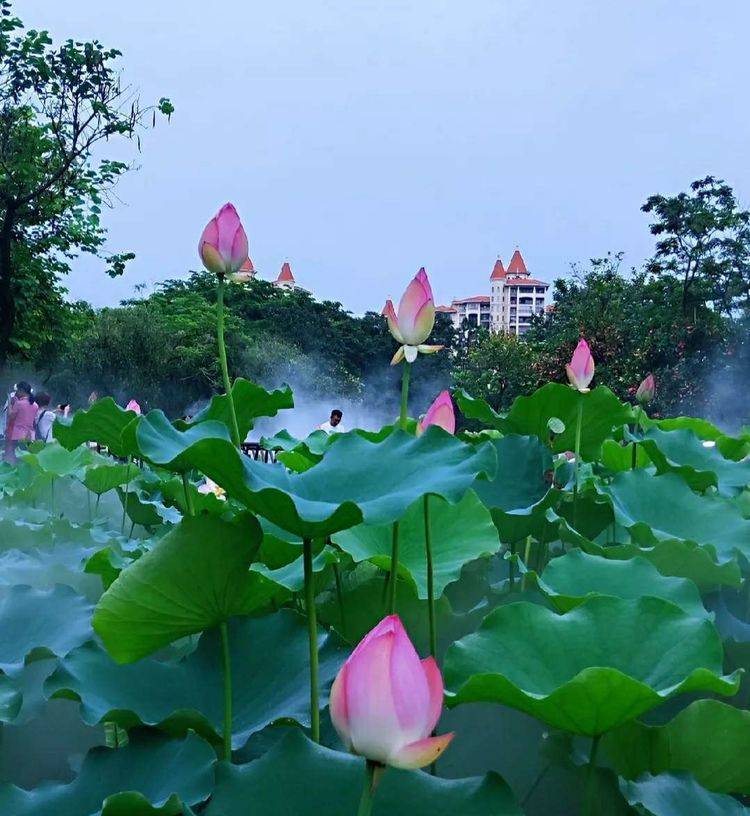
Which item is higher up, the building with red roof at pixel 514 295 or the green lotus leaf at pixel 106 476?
the building with red roof at pixel 514 295

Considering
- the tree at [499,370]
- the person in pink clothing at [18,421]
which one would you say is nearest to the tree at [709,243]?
the tree at [499,370]

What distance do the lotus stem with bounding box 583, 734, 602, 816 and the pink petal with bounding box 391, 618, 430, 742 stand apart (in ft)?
0.43

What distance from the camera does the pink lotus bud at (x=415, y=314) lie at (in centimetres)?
73

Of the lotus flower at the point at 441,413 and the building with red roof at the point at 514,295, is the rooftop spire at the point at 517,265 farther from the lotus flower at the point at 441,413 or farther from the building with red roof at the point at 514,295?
the lotus flower at the point at 441,413

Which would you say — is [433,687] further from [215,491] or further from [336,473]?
[215,491]

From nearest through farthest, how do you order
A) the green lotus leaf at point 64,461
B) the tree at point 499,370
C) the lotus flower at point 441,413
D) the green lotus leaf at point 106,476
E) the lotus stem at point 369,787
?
1. the lotus stem at point 369,787
2. the lotus flower at point 441,413
3. the green lotus leaf at point 106,476
4. the green lotus leaf at point 64,461
5. the tree at point 499,370

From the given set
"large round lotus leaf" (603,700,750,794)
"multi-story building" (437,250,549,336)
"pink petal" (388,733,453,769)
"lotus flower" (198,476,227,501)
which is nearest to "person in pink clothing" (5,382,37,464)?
"lotus flower" (198,476,227,501)

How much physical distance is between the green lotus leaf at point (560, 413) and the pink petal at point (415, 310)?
0.84 feet

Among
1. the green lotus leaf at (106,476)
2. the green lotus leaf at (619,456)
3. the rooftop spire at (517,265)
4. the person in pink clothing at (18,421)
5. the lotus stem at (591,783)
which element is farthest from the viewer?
the rooftop spire at (517,265)

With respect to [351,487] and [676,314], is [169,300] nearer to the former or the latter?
[676,314]

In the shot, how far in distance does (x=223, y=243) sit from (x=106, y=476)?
74 cm

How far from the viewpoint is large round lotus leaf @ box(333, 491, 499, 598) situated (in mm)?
663

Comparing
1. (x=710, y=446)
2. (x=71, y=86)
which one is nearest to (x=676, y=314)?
(x=71, y=86)

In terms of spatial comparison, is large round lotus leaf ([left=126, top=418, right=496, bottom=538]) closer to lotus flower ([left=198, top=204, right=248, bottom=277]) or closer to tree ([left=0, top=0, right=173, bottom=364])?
lotus flower ([left=198, top=204, right=248, bottom=277])
